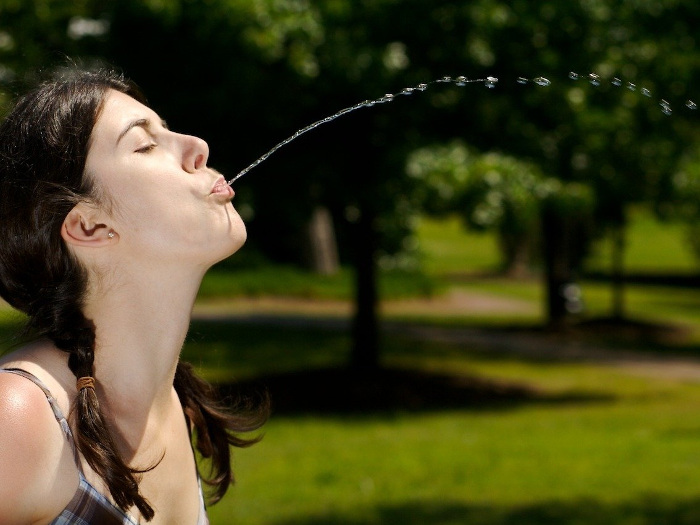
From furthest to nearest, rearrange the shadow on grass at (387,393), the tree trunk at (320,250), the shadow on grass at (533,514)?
the tree trunk at (320,250) → the shadow on grass at (387,393) → the shadow on grass at (533,514)

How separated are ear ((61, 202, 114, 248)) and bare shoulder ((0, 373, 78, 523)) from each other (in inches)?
11.4

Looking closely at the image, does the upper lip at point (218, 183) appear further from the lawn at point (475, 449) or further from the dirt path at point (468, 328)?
the dirt path at point (468, 328)

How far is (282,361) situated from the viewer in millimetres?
14789

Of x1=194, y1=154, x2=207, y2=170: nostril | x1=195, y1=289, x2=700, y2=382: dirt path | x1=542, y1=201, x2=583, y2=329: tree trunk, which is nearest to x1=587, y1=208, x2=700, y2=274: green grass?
x1=195, y1=289, x2=700, y2=382: dirt path

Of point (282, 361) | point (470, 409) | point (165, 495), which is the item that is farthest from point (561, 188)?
point (165, 495)

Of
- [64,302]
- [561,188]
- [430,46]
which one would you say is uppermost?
[430,46]

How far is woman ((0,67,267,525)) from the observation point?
1.76 metres

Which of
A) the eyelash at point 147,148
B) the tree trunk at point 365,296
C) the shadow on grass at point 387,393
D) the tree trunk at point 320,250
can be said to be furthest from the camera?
the tree trunk at point 320,250

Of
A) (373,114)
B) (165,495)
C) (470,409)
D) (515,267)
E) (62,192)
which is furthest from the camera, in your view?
(515,267)

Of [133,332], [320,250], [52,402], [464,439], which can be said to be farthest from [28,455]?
[320,250]

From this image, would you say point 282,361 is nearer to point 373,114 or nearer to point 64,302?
point 373,114

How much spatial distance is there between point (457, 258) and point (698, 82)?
28.7 m

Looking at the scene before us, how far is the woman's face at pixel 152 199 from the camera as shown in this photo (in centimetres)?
178

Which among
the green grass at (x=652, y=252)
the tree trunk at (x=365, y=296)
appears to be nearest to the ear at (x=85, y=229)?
the tree trunk at (x=365, y=296)
